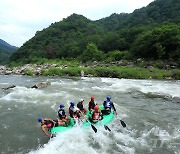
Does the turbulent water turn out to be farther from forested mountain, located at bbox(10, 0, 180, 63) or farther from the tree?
the tree

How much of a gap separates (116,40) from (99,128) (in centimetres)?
3884

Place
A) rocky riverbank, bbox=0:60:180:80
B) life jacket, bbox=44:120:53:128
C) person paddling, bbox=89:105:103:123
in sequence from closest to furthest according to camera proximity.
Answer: life jacket, bbox=44:120:53:128 < person paddling, bbox=89:105:103:123 < rocky riverbank, bbox=0:60:180:80

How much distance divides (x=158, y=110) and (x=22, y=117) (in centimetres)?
771

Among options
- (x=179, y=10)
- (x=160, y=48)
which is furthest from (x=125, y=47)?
(x=179, y=10)

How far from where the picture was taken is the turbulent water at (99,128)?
28.1 feet

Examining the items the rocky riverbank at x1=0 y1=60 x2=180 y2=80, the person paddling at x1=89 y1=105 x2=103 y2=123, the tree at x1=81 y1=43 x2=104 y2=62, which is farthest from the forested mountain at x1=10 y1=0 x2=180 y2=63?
the person paddling at x1=89 y1=105 x2=103 y2=123

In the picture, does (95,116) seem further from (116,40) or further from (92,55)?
(116,40)

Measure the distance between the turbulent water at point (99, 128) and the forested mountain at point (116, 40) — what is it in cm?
1867

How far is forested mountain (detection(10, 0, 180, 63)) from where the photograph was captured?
3397 cm

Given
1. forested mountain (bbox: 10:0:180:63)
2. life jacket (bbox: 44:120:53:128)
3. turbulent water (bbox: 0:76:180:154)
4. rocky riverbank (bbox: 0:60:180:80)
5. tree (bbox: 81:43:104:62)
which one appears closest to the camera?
turbulent water (bbox: 0:76:180:154)

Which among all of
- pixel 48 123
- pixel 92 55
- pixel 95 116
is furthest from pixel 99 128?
pixel 92 55

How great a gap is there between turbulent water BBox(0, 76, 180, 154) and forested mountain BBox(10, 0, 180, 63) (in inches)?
735

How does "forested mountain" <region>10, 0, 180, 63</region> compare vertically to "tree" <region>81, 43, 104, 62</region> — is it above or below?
above

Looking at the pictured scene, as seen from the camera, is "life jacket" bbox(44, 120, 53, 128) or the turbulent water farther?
"life jacket" bbox(44, 120, 53, 128)
